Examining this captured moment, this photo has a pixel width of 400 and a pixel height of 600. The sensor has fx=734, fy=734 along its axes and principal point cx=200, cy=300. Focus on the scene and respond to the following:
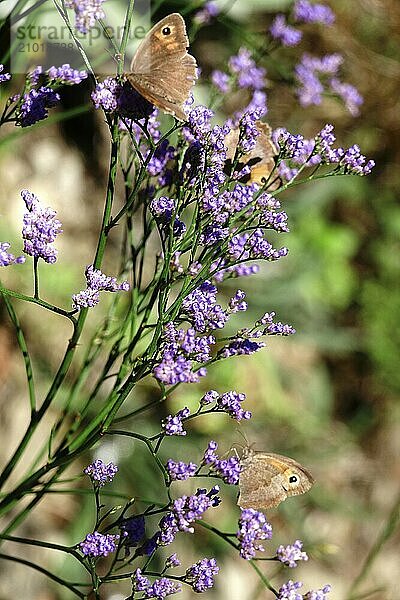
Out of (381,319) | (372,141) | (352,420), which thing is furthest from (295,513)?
(372,141)

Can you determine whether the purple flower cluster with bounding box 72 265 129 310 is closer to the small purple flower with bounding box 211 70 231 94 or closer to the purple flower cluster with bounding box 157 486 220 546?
the purple flower cluster with bounding box 157 486 220 546

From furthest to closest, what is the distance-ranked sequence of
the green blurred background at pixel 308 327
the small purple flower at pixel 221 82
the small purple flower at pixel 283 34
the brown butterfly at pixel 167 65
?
the green blurred background at pixel 308 327 < the small purple flower at pixel 283 34 < the small purple flower at pixel 221 82 < the brown butterfly at pixel 167 65

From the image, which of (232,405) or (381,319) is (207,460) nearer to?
(232,405)

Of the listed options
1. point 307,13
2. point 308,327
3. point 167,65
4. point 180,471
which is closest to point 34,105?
point 167,65

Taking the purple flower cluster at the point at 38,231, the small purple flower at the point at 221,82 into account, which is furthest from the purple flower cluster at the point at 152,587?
the small purple flower at the point at 221,82

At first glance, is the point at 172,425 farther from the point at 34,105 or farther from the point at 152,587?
the point at 34,105

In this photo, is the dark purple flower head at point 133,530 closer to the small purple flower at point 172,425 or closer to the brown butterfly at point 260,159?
the small purple flower at point 172,425
